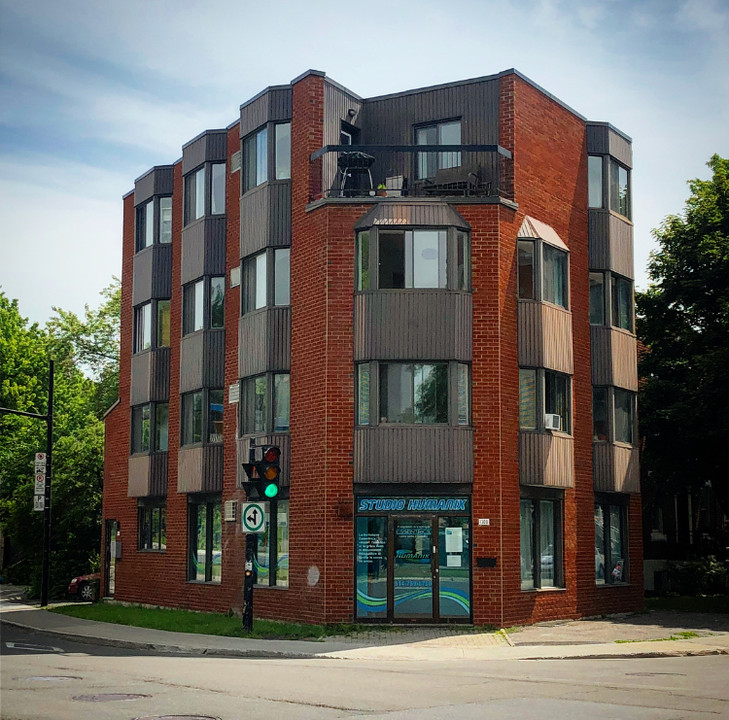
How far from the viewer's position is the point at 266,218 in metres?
27.9

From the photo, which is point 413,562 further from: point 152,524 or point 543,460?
point 152,524

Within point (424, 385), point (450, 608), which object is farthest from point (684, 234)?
point (450, 608)

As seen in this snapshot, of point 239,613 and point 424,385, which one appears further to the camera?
point 239,613

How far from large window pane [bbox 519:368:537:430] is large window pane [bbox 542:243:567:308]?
1986 mm

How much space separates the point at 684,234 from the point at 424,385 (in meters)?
13.5

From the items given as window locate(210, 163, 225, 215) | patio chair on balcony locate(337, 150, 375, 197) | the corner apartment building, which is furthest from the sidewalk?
window locate(210, 163, 225, 215)

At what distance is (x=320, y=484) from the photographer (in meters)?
25.1

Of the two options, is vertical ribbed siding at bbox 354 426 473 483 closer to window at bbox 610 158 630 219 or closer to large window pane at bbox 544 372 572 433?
large window pane at bbox 544 372 572 433

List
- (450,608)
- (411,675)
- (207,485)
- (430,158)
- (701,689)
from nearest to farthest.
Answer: (701,689)
(411,675)
(450,608)
(430,158)
(207,485)

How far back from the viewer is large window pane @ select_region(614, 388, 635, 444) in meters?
29.8

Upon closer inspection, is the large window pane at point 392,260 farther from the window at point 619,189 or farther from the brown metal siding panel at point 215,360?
the window at point 619,189

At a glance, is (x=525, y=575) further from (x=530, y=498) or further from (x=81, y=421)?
(x=81, y=421)

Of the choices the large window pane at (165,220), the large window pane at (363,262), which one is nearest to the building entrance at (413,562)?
the large window pane at (363,262)

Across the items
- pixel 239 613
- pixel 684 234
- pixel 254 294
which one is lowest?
pixel 239 613
